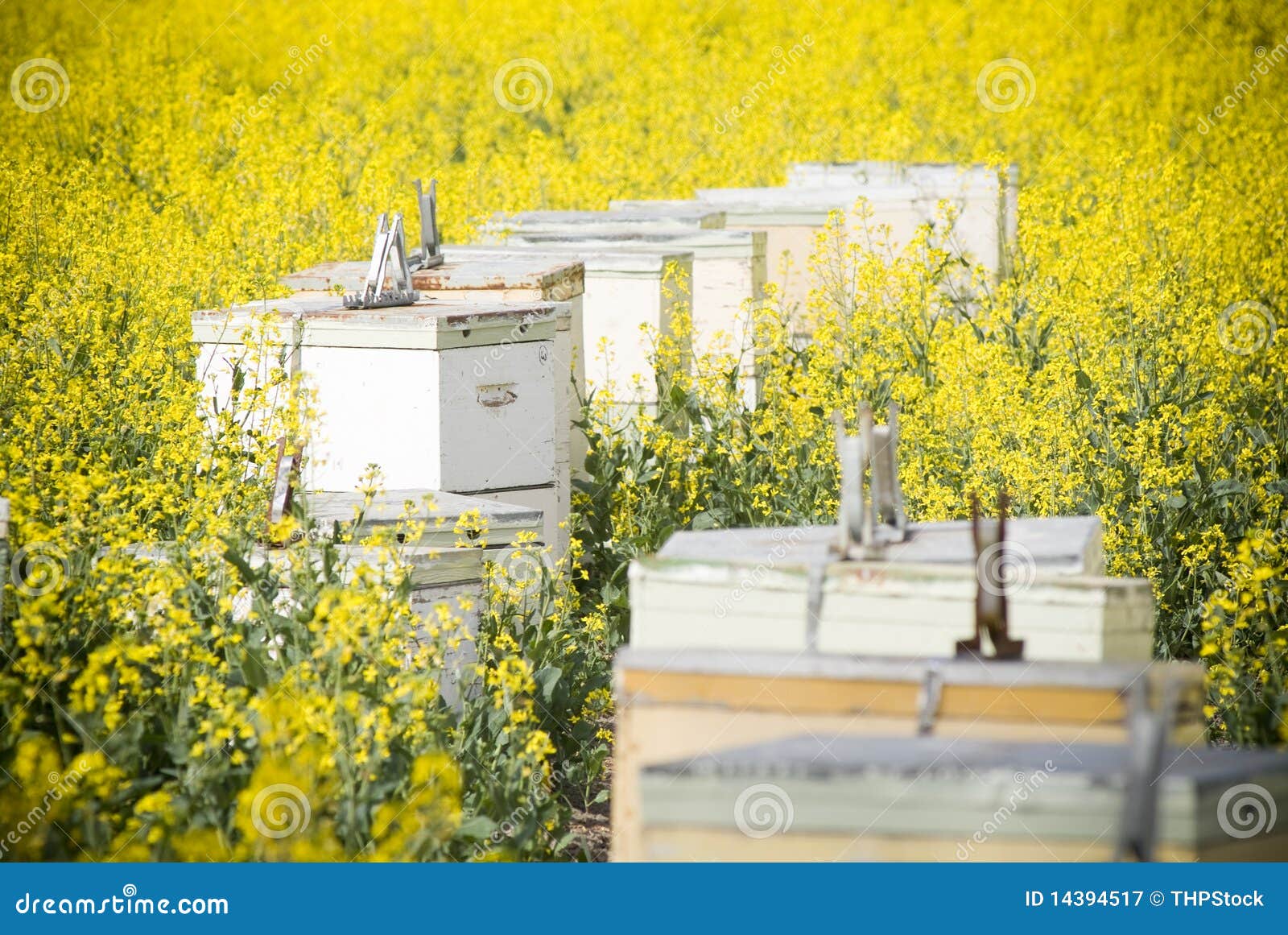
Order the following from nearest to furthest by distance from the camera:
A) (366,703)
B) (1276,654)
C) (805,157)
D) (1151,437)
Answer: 1. (366,703)
2. (1276,654)
3. (1151,437)
4. (805,157)

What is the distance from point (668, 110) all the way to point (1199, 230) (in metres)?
8.49

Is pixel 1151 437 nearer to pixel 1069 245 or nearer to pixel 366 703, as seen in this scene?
pixel 1069 245

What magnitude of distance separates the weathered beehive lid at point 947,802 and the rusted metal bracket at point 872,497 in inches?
24.6

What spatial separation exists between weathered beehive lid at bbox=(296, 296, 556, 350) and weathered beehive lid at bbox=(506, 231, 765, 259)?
205 centimetres

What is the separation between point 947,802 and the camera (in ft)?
8.23

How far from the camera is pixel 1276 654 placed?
4.09 m

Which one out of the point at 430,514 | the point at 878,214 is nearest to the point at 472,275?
the point at 430,514

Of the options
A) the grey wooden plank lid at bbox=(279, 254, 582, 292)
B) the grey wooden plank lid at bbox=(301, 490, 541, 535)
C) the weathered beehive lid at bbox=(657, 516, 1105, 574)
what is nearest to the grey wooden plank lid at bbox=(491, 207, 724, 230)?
the grey wooden plank lid at bbox=(279, 254, 582, 292)

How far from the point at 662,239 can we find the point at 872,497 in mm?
4114

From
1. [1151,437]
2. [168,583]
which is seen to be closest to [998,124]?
[1151,437]

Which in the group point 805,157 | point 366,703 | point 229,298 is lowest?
point 366,703

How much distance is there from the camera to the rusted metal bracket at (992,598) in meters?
2.87

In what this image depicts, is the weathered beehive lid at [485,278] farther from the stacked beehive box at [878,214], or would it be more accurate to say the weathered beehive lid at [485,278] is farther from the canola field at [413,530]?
the stacked beehive box at [878,214]

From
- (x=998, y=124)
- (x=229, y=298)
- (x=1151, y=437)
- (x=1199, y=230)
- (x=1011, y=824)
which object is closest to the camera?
(x=1011, y=824)
